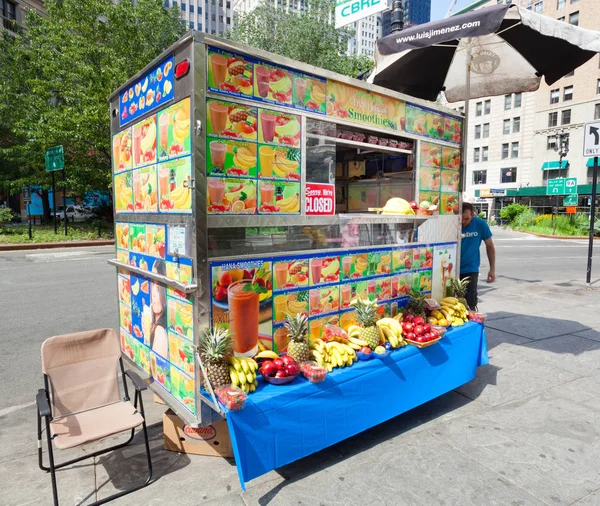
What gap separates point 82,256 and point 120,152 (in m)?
12.3

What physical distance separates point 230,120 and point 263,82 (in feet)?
1.41

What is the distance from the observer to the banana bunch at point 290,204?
3.32 meters

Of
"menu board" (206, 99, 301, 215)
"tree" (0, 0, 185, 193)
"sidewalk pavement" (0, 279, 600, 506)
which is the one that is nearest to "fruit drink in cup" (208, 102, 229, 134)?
"menu board" (206, 99, 301, 215)

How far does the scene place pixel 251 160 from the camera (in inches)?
122

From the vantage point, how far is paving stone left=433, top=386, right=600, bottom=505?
2.98m

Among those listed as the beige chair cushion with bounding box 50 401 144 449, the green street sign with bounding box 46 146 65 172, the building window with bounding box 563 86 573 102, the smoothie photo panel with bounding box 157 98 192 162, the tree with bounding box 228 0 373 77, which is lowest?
the beige chair cushion with bounding box 50 401 144 449

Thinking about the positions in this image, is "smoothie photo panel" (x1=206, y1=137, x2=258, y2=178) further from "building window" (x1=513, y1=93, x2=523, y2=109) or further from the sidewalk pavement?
"building window" (x1=513, y1=93, x2=523, y2=109)

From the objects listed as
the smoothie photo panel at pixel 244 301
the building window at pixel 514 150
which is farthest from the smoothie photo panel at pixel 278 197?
the building window at pixel 514 150

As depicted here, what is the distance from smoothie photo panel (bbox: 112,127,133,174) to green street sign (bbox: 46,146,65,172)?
16.0 m

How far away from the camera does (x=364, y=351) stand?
3.49 meters

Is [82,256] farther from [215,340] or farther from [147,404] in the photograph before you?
[215,340]

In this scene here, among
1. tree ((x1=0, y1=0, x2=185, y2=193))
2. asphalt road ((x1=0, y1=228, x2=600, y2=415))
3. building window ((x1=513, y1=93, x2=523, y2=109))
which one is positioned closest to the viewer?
asphalt road ((x1=0, y1=228, x2=600, y2=415))

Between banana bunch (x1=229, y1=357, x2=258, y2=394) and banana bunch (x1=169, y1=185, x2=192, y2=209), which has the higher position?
banana bunch (x1=169, y1=185, x2=192, y2=209)

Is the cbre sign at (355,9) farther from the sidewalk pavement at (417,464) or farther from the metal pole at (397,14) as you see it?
the sidewalk pavement at (417,464)
